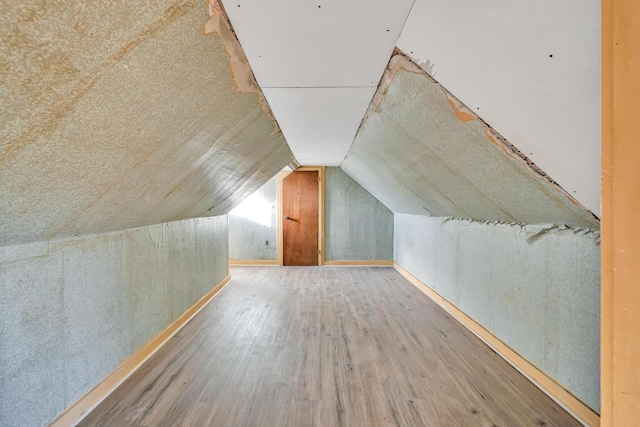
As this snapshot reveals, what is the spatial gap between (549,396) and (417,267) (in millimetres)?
2475

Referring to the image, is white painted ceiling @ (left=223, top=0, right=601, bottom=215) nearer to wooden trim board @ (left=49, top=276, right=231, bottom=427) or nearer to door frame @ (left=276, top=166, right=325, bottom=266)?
wooden trim board @ (left=49, top=276, right=231, bottom=427)

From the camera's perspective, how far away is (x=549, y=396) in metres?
1.71

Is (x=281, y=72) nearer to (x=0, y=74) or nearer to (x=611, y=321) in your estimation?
(x=0, y=74)

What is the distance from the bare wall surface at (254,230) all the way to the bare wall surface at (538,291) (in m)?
3.27

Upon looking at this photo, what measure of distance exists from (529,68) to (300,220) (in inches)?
182

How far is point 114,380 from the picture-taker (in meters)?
1.81

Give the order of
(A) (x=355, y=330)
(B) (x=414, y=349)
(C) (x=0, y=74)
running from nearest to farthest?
1. (C) (x=0, y=74)
2. (B) (x=414, y=349)
3. (A) (x=355, y=330)

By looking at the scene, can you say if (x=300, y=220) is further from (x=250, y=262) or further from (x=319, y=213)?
(x=250, y=262)

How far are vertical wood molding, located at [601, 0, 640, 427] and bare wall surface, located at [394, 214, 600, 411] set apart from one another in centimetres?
91

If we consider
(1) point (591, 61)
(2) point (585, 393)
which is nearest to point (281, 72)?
(1) point (591, 61)

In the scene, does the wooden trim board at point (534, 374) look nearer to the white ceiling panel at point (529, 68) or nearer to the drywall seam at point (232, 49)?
the white ceiling panel at point (529, 68)

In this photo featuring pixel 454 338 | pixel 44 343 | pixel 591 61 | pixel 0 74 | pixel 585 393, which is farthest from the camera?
pixel 454 338

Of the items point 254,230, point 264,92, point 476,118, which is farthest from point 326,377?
point 254,230

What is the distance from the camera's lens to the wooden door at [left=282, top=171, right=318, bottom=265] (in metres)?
5.48
